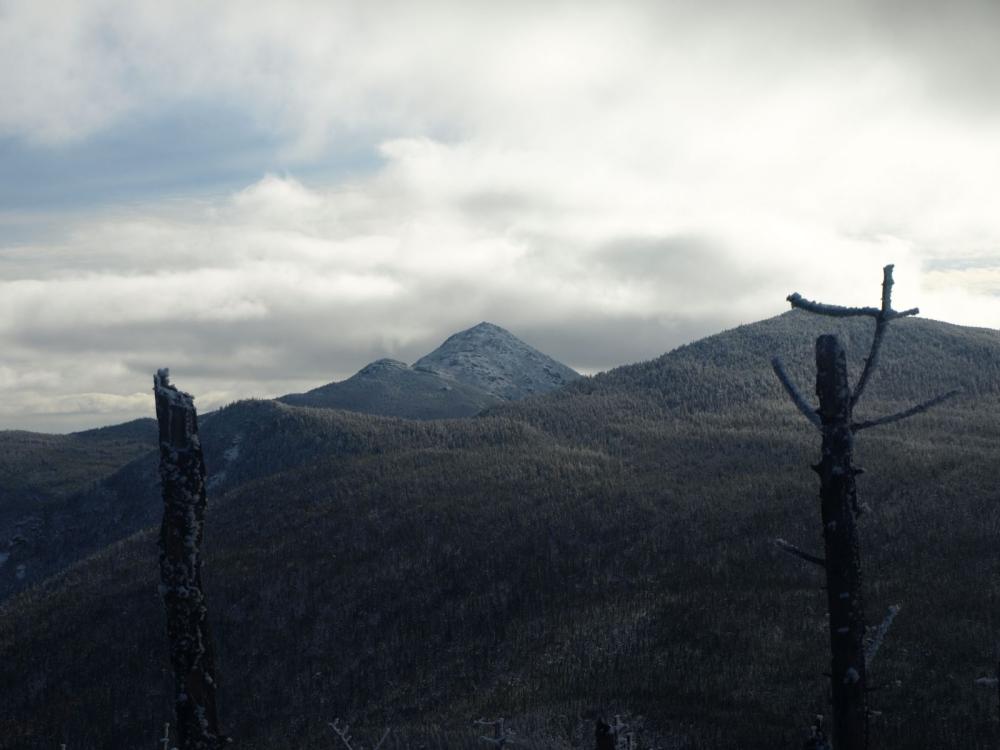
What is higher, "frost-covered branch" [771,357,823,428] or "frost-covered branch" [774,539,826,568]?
"frost-covered branch" [771,357,823,428]

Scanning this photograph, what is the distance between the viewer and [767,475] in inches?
2448

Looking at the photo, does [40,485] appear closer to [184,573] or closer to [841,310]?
[184,573]

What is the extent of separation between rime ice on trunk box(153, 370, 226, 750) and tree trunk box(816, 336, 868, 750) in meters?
7.78

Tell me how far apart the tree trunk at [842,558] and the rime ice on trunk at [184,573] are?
7.78 metres

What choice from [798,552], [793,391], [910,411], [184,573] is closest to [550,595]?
[184,573]

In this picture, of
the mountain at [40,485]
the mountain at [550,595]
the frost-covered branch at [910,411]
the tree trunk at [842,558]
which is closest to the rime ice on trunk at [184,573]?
the tree trunk at [842,558]

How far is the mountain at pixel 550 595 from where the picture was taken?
94.5 feet

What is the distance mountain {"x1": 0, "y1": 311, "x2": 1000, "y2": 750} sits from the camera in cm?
2880

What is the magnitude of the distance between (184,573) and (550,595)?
37332 mm

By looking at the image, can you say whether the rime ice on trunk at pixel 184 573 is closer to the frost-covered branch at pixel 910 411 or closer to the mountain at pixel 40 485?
the frost-covered branch at pixel 910 411

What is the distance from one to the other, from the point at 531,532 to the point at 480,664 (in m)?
16.9

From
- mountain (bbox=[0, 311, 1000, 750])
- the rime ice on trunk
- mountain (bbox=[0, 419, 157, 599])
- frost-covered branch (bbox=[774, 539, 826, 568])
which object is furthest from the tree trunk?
mountain (bbox=[0, 419, 157, 599])

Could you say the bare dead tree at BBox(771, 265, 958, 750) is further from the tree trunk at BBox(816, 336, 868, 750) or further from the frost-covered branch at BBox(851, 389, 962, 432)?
the frost-covered branch at BBox(851, 389, 962, 432)

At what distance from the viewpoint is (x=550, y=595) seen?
47094 mm
